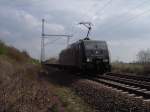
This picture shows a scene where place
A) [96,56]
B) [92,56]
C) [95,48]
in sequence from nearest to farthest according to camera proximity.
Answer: [92,56] < [96,56] < [95,48]

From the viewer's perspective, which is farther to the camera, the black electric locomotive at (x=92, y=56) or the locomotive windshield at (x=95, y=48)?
the locomotive windshield at (x=95, y=48)

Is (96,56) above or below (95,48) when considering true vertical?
below

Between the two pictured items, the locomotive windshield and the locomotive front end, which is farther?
the locomotive windshield

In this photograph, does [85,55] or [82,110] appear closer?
[82,110]

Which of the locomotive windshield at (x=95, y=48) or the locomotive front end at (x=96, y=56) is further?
the locomotive windshield at (x=95, y=48)

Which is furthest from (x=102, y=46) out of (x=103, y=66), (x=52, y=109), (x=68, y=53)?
(x=52, y=109)

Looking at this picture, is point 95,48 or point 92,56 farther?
point 95,48

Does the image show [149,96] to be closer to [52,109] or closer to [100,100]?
[100,100]

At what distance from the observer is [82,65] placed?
25.0 meters

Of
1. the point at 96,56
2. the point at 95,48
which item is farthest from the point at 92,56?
the point at 95,48

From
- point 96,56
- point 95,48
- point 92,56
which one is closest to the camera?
point 92,56

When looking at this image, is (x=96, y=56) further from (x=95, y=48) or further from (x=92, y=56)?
(x=95, y=48)

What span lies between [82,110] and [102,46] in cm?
1536

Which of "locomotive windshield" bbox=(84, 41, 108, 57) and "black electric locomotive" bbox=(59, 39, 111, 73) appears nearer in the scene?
"black electric locomotive" bbox=(59, 39, 111, 73)
